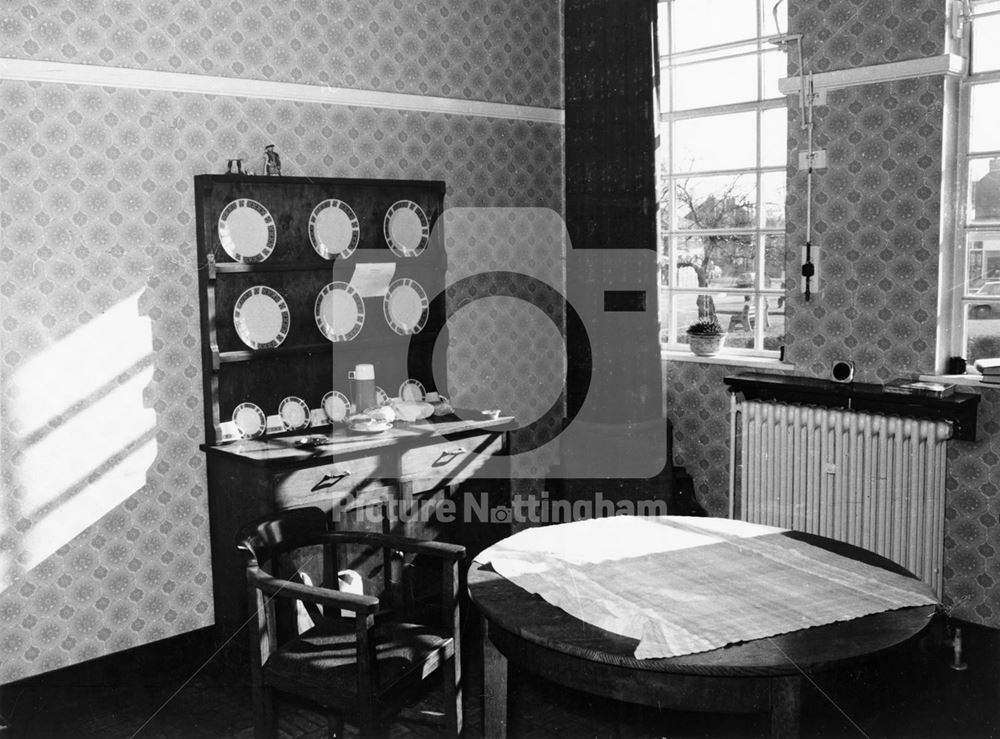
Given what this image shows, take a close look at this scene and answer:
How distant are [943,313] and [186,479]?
351 cm

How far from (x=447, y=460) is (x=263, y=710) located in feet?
5.32

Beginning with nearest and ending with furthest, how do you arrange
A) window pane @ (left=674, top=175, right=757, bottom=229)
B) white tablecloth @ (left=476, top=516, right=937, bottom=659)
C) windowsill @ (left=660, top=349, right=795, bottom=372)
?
white tablecloth @ (left=476, top=516, right=937, bottom=659), windowsill @ (left=660, top=349, right=795, bottom=372), window pane @ (left=674, top=175, right=757, bottom=229)

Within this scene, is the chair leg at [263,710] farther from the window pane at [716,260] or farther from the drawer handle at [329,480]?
the window pane at [716,260]

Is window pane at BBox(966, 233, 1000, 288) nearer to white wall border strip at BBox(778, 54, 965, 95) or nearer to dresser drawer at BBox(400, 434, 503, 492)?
white wall border strip at BBox(778, 54, 965, 95)

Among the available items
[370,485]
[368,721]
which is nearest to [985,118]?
[370,485]

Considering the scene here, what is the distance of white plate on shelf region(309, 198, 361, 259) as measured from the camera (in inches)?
179

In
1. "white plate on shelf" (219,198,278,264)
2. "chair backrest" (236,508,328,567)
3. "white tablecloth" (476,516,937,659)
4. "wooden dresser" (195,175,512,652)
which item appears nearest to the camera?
"white tablecloth" (476,516,937,659)

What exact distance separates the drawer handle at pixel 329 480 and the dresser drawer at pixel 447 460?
1.04 ft

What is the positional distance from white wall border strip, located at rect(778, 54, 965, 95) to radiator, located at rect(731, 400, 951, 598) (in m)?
1.55

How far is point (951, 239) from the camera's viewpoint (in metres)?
4.54

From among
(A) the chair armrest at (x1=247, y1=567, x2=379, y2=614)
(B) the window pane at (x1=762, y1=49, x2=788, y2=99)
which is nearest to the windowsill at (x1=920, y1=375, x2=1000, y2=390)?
(B) the window pane at (x1=762, y1=49, x2=788, y2=99)

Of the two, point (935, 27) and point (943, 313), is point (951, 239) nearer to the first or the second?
point (943, 313)

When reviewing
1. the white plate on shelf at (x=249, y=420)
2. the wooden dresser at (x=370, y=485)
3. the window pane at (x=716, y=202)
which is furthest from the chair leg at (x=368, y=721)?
the window pane at (x=716, y=202)

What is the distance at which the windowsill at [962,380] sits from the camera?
4336 mm
